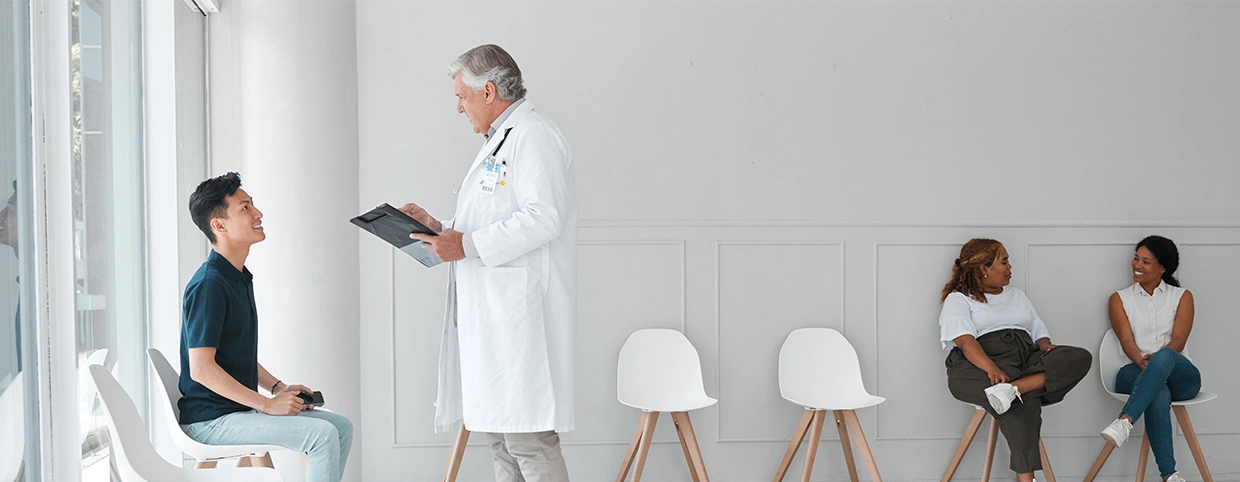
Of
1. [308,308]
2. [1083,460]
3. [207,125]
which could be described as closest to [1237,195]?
[1083,460]

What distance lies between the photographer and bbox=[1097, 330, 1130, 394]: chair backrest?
3.80m

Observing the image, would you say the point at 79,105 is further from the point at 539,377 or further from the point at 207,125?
the point at 539,377

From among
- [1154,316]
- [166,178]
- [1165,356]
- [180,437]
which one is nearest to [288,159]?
[166,178]

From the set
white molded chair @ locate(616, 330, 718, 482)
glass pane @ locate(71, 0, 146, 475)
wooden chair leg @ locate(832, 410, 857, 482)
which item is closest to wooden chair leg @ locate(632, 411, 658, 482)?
white molded chair @ locate(616, 330, 718, 482)


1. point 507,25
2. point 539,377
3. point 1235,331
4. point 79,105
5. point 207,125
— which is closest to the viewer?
point 79,105

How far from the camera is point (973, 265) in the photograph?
143 inches

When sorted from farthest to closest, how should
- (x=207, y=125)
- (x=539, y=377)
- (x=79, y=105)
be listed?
(x=207, y=125)
(x=539, y=377)
(x=79, y=105)

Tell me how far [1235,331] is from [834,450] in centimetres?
194

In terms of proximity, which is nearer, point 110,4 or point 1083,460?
point 110,4

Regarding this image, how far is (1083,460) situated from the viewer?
12.7 feet

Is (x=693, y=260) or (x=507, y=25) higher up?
(x=507, y=25)

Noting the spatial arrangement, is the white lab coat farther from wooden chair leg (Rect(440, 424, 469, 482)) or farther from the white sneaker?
the white sneaker

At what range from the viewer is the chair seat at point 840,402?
342 centimetres

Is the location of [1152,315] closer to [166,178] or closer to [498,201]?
[498,201]
